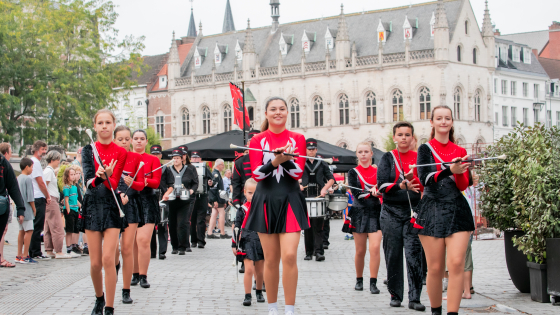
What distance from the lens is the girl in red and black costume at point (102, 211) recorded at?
22.2ft

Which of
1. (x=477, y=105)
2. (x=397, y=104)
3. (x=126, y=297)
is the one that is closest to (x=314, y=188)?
(x=126, y=297)

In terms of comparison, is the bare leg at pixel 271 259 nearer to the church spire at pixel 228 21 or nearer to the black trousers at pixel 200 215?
the black trousers at pixel 200 215

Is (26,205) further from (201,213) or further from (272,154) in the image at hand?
(272,154)

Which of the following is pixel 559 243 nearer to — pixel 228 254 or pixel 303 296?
pixel 303 296

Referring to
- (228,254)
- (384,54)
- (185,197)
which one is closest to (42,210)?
(185,197)

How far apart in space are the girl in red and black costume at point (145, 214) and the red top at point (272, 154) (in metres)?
3.00

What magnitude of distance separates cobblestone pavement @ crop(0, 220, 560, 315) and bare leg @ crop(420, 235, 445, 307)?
1047mm

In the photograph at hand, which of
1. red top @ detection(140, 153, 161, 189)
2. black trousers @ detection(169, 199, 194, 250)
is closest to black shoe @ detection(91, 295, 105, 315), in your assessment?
red top @ detection(140, 153, 161, 189)

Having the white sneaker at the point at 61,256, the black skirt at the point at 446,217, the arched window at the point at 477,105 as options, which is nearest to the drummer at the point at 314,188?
the white sneaker at the point at 61,256

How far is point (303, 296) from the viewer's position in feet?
28.2

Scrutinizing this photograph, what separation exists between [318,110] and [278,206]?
57842 millimetres

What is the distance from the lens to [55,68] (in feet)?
125

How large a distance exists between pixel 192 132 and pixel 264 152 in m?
66.4

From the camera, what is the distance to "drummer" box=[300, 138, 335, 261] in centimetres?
1340
